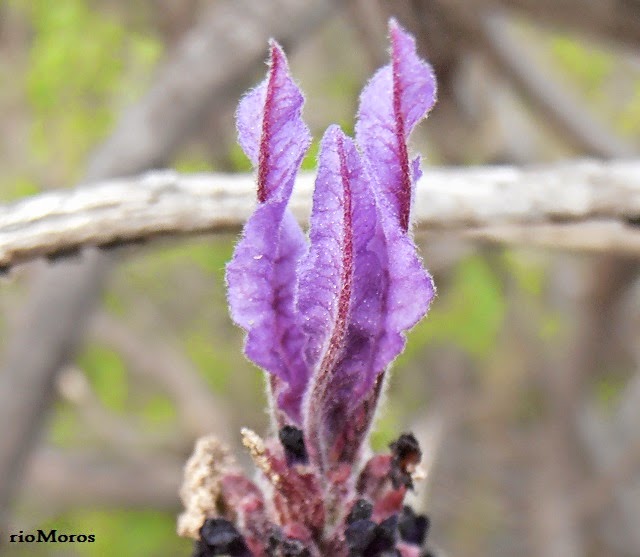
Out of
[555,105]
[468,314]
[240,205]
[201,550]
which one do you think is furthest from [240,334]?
[201,550]

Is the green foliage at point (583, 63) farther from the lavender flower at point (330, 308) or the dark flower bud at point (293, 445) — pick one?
the dark flower bud at point (293, 445)

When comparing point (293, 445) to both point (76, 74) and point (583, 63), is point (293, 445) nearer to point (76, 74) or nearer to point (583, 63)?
point (76, 74)

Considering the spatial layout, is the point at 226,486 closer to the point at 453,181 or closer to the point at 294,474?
the point at 294,474

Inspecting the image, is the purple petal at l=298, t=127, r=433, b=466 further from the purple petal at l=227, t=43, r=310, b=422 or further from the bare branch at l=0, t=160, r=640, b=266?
the bare branch at l=0, t=160, r=640, b=266

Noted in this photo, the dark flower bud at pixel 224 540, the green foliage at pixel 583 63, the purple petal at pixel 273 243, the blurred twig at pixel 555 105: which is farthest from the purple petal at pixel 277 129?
the green foliage at pixel 583 63

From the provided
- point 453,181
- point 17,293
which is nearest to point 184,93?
point 453,181

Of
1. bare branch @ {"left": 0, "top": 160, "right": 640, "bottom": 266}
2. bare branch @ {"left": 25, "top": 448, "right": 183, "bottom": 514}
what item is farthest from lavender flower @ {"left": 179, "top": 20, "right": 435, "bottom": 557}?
bare branch @ {"left": 25, "top": 448, "right": 183, "bottom": 514}
